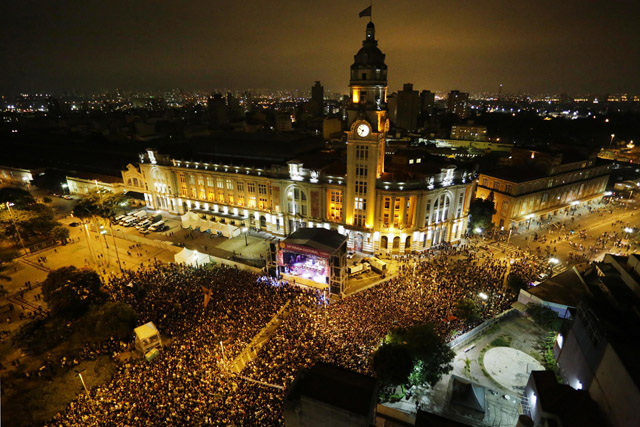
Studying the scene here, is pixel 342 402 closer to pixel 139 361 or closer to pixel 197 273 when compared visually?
pixel 139 361

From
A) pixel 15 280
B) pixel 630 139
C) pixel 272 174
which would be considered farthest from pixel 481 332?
pixel 630 139

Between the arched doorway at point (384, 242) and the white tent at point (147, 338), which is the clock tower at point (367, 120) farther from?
the white tent at point (147, 338)

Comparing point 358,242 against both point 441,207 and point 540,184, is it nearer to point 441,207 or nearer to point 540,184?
point 441,207

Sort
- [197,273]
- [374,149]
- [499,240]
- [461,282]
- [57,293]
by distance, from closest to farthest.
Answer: [57,293], [461,282], [197,273], [374,149], [499,240]

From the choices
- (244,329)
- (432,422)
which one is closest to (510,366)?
(432,422)

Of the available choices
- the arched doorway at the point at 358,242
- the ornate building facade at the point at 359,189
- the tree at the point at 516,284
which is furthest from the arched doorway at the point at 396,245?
the tree at the point at 516,284

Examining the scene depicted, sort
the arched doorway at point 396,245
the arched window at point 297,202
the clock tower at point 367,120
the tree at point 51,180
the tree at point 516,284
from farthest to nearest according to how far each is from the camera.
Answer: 1. the tree at point 51,180
2. the arched window at point 297,202
3. the arched doorway at point 396,245
4. the clock tower at point 367,120
5. the tree at point 516,284

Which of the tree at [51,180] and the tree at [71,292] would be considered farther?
the tree at [51,180]
